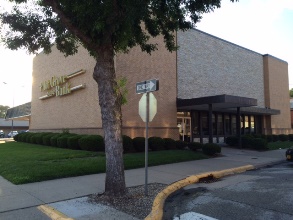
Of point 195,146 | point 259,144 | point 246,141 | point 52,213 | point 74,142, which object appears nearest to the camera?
point 52,213

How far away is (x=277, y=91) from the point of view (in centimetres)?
3306

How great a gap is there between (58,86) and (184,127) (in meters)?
11.1

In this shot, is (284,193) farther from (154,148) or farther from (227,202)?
(154,148)

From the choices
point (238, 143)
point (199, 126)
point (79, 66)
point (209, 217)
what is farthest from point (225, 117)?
point (209, 217)

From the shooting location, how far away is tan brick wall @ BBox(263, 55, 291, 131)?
31.6 m

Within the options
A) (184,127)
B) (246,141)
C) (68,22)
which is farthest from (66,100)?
(68,22)

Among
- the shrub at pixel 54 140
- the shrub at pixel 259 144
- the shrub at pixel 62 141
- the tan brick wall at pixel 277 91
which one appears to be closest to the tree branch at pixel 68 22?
the shrub at pixel 62 141

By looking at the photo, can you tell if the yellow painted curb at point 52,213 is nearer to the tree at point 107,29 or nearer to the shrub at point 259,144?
the tree at point 107,29

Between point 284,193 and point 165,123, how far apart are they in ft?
41.9

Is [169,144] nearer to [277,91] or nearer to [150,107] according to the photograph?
[150,107]

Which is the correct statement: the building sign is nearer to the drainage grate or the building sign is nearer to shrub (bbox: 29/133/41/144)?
shrub (bbox: 29/133/41/144)

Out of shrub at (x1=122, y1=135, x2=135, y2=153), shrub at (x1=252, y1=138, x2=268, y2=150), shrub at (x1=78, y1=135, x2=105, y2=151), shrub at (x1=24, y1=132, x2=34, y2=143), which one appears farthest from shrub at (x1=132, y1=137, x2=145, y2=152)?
shrub at (x1=24, y1=132, x2=34, y2=143)

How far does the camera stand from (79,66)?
2147 centimetres

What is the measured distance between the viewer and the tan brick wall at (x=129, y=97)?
18.2 meters
